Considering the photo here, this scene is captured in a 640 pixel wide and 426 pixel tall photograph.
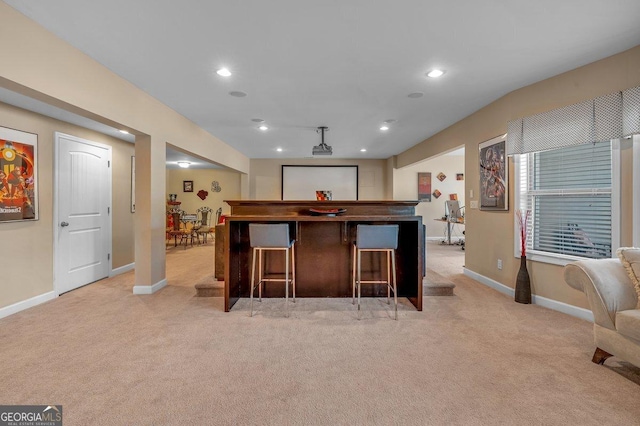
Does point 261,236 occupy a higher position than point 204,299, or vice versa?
point 261,236

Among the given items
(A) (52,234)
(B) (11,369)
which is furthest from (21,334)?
(A) (52,234)

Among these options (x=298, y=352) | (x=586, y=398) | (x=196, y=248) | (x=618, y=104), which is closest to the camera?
(x=586, y=398)

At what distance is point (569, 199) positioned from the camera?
3.31 m

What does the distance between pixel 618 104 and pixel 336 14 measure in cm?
262

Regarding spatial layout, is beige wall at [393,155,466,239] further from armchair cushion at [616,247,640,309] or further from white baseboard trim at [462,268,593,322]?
armchair cushion at [616,247,640,309]

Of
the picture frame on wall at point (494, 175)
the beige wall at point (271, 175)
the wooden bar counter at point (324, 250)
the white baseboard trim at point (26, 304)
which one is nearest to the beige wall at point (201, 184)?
the beige wall at point (271, 175)

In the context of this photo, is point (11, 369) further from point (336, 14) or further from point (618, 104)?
point (618, 104)

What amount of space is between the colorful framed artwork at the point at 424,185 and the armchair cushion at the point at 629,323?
23.9 ft

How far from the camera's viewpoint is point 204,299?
12.2 feet

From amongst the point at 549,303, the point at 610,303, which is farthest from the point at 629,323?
the point at 549,303

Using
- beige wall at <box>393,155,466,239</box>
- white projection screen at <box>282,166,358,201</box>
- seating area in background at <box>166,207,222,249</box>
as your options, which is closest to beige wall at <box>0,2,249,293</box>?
seating area in background at <box>166,207,222,249</box>

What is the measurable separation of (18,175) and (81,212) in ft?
3.31

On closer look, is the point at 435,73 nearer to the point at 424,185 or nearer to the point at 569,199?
the point at 569,199

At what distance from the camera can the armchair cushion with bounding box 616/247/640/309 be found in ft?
6.74
